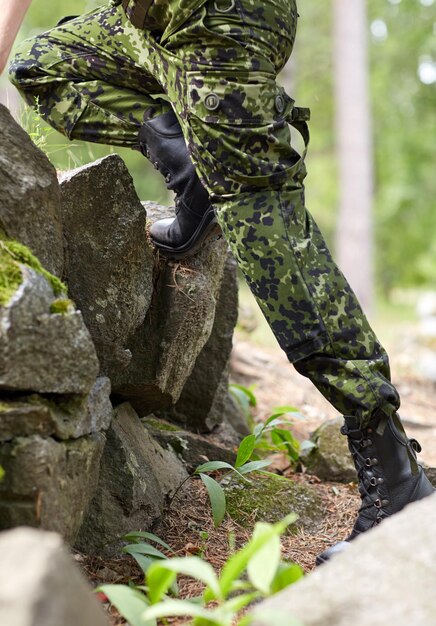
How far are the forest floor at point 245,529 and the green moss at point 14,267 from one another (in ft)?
3.14

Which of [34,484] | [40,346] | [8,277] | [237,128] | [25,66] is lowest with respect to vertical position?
[34,484]

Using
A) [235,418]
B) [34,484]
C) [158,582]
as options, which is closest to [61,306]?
[34,484]

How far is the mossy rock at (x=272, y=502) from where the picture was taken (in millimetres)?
3172

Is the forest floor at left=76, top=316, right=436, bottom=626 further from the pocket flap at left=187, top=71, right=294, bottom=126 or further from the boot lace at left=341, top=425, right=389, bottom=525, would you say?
the pocket flap at left=187, top=71, right=294, bottom=126

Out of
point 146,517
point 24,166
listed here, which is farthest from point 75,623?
point 24,166

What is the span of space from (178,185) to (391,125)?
20552 millimetres

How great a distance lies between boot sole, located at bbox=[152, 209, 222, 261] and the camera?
317cm

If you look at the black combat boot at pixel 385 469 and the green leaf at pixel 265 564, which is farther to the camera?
the black combat boot at pixel 385 469

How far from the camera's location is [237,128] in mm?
2545

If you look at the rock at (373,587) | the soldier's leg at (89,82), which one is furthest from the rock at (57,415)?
the soldier's leg at (89,82)

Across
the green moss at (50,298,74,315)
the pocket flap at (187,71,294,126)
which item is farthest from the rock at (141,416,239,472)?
the pocket flap at (187,71,294,126)

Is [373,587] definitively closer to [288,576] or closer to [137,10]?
[288,576]

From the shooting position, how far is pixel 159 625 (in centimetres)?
213

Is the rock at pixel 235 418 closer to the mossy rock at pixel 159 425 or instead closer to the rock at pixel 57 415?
the mossy rock at pixel 159 425
